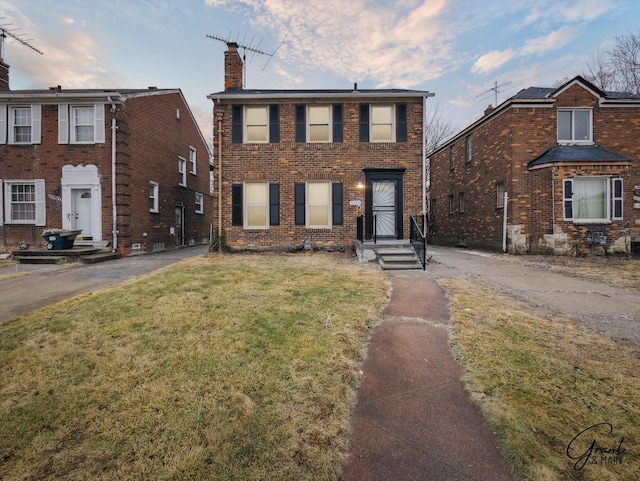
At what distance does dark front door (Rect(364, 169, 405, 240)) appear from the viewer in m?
11.1

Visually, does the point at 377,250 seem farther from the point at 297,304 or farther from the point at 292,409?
the point at 292,409

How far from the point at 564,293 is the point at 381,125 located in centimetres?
812

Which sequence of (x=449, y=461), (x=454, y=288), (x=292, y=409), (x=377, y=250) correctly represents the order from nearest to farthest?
(x=449, y=461) → (x=292, y=409) → (x=454, y=288) → (x=377, y=250)

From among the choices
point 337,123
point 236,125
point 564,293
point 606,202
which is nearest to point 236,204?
point 236,125

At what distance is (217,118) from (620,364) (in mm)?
12403

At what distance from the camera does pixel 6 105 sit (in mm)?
11812

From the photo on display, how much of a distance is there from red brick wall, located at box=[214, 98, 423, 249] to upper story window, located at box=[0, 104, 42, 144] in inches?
292

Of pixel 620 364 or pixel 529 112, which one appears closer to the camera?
pixel 620 364

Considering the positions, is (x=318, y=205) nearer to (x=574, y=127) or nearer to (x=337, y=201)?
(x=337, y=201)

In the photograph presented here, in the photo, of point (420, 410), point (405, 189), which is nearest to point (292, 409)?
point (420, 410)

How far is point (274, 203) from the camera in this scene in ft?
37.2

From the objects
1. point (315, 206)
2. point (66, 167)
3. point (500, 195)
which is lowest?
point (315, 206)

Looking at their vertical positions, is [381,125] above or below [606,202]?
above

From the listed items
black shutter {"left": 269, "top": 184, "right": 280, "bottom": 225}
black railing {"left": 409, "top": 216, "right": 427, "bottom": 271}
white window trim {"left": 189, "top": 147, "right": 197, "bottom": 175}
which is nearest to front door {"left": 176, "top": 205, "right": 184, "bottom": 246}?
white window trim {"left": 189, "top": 147, "right": 197, "bottom": 175}
